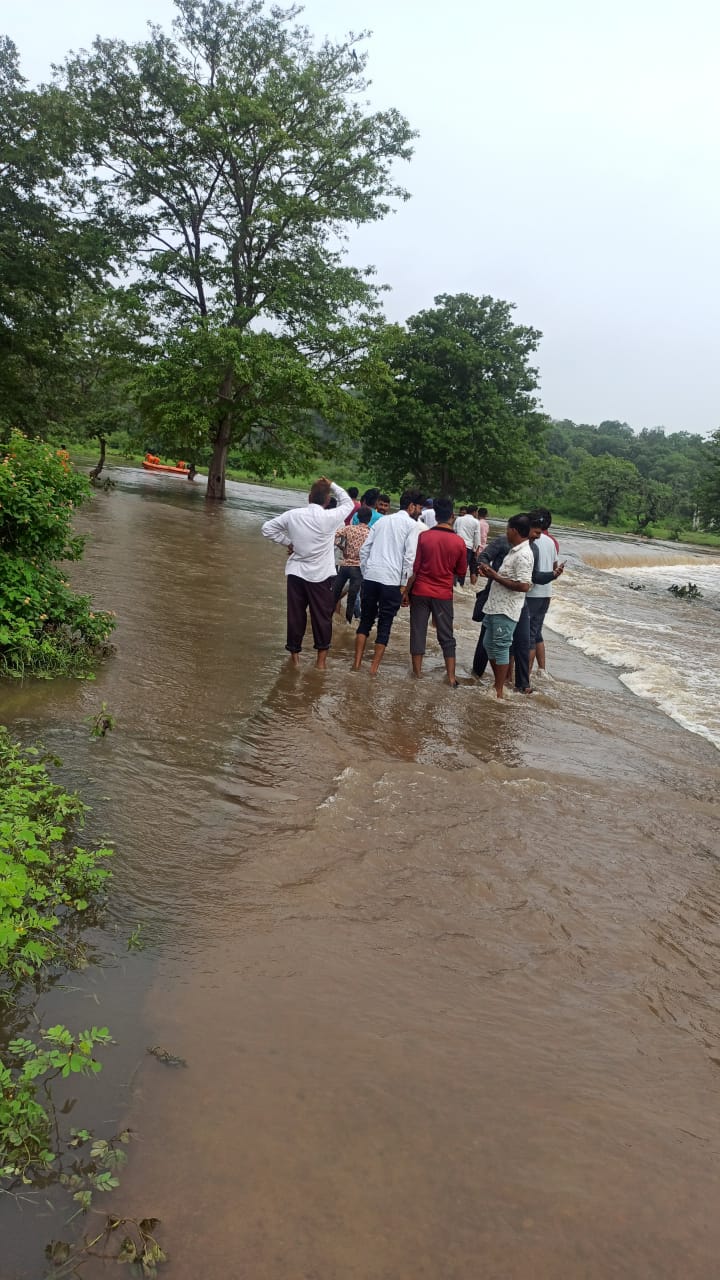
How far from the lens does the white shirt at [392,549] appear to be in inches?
326

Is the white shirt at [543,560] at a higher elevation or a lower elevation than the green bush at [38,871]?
higher

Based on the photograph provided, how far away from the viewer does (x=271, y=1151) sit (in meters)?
2.21

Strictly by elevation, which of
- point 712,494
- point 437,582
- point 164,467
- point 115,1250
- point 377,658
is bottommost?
point 115,1250

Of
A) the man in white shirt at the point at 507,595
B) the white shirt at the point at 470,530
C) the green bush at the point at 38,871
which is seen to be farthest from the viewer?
the white shirt at the point at 470,530

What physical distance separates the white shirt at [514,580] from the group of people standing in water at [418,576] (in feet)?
0.03

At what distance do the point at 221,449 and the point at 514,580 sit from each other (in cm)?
2274

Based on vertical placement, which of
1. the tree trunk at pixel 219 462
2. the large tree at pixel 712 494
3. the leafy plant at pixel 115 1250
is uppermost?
the large tree at pixel 712 494

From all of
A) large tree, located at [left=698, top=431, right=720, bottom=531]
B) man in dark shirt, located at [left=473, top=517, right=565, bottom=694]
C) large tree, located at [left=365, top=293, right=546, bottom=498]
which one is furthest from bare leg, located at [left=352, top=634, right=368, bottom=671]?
large tree, located at [left=698, top=431, right=720, bottom=531]

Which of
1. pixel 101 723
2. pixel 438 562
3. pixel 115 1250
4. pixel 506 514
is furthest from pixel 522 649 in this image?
pixel 506 514

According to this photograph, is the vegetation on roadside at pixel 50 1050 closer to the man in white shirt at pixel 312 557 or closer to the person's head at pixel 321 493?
the man in white shirt at pixel 312 557

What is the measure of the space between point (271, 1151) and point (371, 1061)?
529mm

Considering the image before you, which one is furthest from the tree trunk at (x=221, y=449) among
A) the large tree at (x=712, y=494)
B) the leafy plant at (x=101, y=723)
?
the large tree at (x=712, y=494)

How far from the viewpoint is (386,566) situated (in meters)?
8.43

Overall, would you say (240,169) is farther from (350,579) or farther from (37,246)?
→ (350,579)
